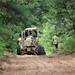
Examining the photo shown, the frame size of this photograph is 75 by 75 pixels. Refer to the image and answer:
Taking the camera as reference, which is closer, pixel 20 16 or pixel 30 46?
pixel 20 16

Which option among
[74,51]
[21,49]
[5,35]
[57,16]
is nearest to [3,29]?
[5,35]

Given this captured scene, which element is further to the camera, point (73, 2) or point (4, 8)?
point (73, 2)

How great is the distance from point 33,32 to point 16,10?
35.5ft

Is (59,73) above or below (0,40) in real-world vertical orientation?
below

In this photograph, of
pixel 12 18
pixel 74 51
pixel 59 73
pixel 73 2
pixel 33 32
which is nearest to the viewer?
pixel 59 73

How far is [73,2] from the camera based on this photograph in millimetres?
25812

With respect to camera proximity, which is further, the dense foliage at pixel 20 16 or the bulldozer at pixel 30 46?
the bulldozer at pixel 30 46

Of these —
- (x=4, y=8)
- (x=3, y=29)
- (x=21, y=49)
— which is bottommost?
(x=21, y=49)

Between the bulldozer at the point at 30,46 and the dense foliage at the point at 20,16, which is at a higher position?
the dense foliage at the point at 20,16

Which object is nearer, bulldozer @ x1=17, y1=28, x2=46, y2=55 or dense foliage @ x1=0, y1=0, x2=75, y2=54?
dense foliage @ x1=0, y1=0, x2=75, y2=54

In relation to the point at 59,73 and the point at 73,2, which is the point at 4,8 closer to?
the point at 59,73

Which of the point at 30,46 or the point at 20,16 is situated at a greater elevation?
the point at 20,16

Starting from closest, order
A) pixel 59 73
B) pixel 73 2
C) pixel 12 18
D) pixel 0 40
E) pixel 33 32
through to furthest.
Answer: pixel 59 73, pixel 0 40, pixel 12 18, pixel 73 2, pixel 33 32

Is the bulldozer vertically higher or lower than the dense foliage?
lower
